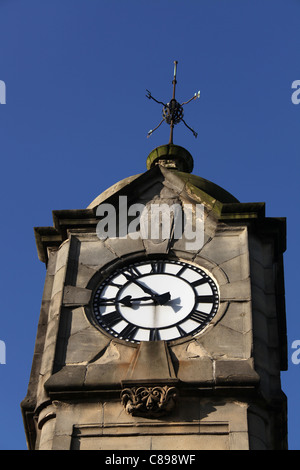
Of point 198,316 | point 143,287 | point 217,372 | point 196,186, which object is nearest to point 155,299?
point 143,287

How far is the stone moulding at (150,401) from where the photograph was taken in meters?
19.3

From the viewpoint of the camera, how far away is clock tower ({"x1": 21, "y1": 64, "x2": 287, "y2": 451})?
19.3 m

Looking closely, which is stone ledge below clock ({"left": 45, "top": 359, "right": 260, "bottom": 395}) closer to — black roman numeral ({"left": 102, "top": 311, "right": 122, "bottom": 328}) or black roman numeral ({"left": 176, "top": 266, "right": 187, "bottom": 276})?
black roman numeral ({"left": 102, "top": 311, "right": 122, "bottom": 328})

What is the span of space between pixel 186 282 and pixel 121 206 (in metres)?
2.46

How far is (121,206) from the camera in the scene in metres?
23.5

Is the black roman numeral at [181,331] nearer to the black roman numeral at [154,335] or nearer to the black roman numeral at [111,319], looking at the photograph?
the black roman numeral at [154,335]

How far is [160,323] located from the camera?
20984 mm

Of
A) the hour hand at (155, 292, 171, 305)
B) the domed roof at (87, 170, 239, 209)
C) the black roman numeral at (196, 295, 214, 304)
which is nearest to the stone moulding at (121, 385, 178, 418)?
the hour hand at (155, 292, 171, 305)

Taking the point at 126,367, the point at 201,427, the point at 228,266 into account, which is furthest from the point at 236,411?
the point at 228,266

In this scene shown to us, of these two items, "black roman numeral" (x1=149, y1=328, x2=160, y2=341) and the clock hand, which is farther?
the clock hand

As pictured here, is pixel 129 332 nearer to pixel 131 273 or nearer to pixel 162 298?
pixel 162 298

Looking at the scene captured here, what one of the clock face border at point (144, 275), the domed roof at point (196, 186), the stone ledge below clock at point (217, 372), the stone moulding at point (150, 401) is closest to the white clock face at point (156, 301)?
the clock face border at point (144, 275)

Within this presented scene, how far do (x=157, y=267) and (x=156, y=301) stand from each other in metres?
1.07
